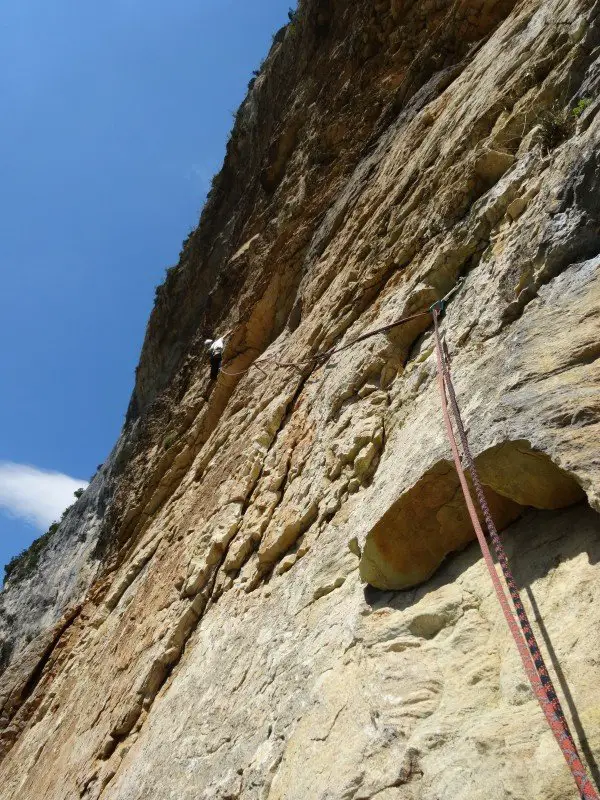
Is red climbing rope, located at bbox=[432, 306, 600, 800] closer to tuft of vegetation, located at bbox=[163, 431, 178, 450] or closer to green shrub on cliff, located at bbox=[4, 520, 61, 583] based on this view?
tuft of vegetation, located at bbox=[163, 431, 178, 450]

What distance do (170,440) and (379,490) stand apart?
31.5 feet

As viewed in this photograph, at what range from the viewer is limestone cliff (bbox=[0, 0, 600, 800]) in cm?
284

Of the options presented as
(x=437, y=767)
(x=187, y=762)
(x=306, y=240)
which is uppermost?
(x=306, y=240)

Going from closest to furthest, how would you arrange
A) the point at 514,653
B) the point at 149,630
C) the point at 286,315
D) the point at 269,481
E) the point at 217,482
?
the point at 514,653, the point at 269,481, the point at 149,630, the point at 217,482, the point at 286,315

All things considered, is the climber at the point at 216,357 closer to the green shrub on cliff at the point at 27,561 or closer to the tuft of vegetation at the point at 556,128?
the tuft of vegetation at the point at 556,128

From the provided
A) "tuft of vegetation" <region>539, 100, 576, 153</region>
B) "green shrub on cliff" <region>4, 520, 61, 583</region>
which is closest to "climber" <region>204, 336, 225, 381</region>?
"tuft of vegetation" <region>539, 100, 576, 153</region>

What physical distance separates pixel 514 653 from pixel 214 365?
10.6m

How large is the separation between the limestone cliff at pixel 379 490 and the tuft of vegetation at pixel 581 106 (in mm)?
37

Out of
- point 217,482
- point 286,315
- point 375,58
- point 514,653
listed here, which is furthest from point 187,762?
point 375,58

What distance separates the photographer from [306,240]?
11602mm

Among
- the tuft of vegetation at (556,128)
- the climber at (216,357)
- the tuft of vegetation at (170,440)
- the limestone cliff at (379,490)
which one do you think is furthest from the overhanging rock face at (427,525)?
the tuft of vegetation at (170,440)

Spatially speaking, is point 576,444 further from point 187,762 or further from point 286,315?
point 286,315

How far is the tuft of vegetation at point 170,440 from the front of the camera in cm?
1305

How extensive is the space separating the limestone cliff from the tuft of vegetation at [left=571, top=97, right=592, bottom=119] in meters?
0.04
